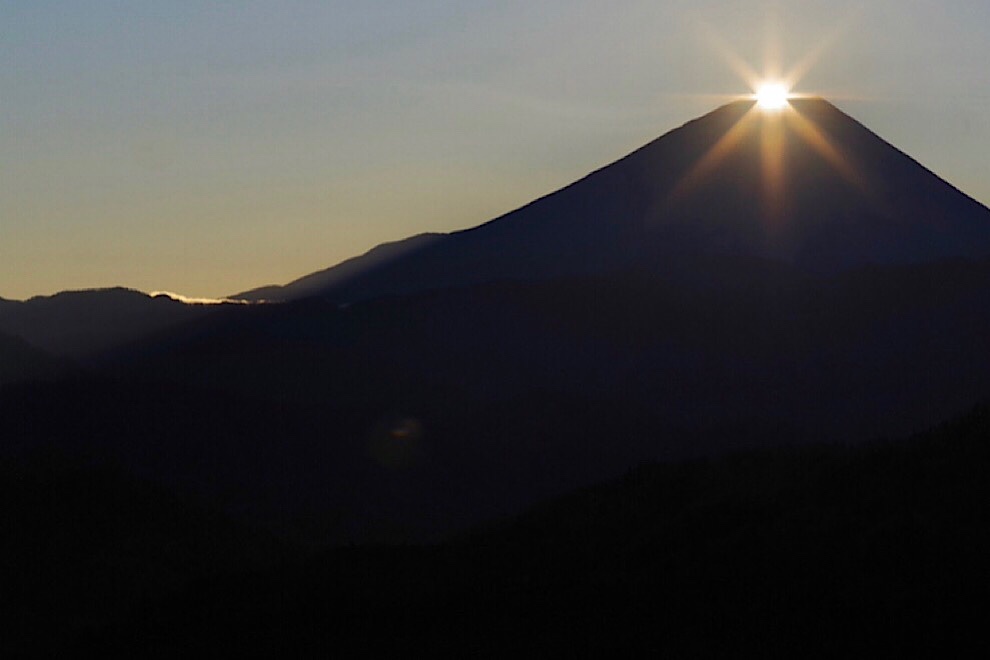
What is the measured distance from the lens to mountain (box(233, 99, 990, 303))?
287 ft

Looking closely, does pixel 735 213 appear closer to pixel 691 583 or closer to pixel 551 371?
pixel 551 371

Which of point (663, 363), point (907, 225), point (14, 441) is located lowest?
point (14, 441)

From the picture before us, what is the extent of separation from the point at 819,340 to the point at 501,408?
16724 mm

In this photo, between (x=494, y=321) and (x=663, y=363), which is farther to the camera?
(x=494, y=321)

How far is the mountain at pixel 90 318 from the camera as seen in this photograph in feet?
297

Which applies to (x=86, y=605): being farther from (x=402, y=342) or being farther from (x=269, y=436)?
(x=402, y=342)

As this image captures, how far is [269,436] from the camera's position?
65.9 meters

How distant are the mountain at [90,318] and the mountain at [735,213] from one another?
12.6 m

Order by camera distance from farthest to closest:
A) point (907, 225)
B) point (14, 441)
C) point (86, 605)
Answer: point (907, 225) → point (14, 441) → point (86, 605)

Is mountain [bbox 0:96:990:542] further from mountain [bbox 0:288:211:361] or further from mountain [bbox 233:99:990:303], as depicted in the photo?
mountain [bbox 0:288:211:361]

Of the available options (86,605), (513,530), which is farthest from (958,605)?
(86,605)

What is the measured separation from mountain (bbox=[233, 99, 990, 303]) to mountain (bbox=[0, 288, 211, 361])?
12583 mm

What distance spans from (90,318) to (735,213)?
1695 inches

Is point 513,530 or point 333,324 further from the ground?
point 333,324
